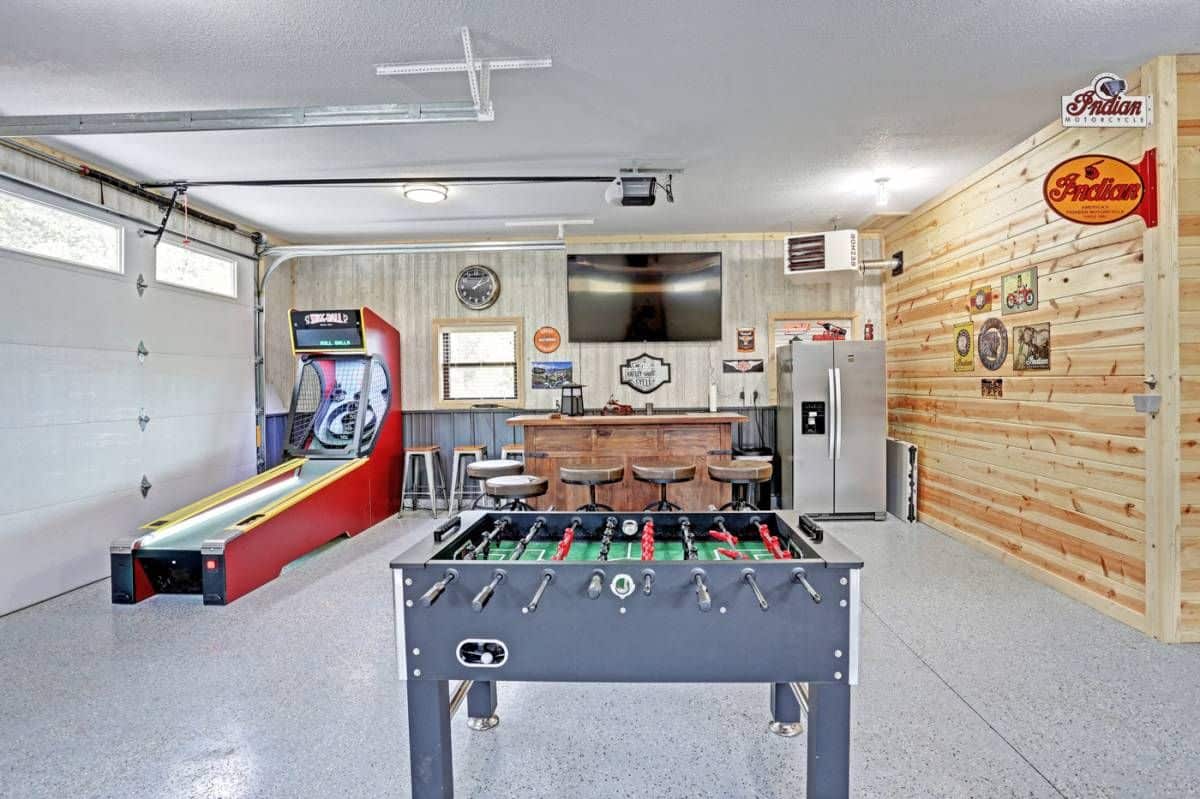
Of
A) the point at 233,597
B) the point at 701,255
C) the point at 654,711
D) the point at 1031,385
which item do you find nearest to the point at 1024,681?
the point at 654,711

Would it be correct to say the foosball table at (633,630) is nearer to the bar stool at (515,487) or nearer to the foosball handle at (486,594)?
the foosball handle at (486,594)

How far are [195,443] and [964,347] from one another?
20.8 feet

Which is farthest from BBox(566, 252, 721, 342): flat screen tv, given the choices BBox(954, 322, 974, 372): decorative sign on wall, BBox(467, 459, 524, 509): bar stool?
BBox(954, 322, 974, 372): decorative sign on wall

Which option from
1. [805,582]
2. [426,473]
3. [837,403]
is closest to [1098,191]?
[837,403]

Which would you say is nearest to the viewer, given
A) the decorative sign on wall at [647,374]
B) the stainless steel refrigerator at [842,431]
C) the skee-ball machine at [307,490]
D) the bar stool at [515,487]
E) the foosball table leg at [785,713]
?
the foosball table leg at [785,713]

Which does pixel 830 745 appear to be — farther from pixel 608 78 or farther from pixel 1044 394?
pixel 1044 394

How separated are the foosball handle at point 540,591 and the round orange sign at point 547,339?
4.98 metres

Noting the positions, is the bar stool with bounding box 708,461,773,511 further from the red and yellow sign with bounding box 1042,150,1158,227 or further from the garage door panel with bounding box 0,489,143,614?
the garage door panel with bounding box 0,489,143,614

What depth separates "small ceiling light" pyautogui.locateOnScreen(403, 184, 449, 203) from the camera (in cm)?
464

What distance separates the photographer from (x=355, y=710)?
2.45 m

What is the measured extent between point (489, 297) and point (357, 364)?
1.53 meters

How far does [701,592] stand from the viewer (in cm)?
152

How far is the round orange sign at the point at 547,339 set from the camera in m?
6.49

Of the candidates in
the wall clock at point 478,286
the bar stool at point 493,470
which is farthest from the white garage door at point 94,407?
the bar stool at point 493,470
